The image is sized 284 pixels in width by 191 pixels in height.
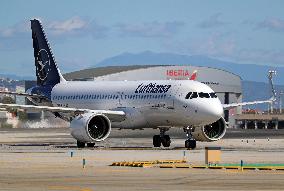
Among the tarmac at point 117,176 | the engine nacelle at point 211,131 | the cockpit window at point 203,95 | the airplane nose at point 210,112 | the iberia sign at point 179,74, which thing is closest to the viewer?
the tarmac at point 117,176

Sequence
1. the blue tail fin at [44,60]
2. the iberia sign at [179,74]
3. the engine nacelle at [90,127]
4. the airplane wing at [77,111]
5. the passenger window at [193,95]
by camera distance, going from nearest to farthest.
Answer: the passenger window at [193,95], the engine nacelle at [90,127], the airplane wing at [77,111], the blue tail fin at [44,60], the iberia sign at [179,74]

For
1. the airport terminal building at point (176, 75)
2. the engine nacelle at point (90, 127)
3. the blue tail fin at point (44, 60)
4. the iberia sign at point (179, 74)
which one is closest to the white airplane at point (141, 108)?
the engine nacelle at point (90, 127)

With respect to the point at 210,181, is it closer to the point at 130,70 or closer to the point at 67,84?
the point at 67,84

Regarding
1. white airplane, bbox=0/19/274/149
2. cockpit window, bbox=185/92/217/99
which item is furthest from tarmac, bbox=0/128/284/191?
cockpit window, bbox=185/92/217/99

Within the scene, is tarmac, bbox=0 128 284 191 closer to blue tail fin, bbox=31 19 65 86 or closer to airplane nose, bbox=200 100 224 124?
airplane nose, bbox=200 100 224 124

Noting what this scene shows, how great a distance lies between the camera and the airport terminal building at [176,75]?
164 meters

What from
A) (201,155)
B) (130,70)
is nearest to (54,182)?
(201,155)

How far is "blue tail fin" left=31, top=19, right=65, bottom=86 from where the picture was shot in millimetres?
79531

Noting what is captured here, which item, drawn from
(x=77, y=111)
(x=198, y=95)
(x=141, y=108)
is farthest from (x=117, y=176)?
(x=77, y=111)

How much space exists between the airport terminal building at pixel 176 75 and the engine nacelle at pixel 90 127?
89.0 m

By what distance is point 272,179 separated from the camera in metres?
34.6

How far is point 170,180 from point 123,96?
35592 mm

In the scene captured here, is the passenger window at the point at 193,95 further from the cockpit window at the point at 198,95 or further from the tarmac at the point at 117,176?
the tarmac at the point at 117,176

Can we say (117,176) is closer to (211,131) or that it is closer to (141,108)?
(141,108)
